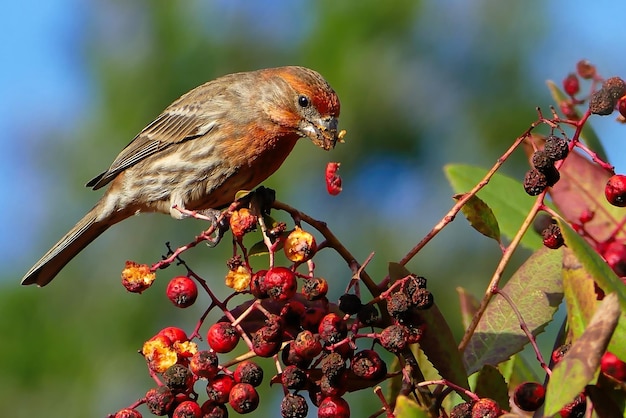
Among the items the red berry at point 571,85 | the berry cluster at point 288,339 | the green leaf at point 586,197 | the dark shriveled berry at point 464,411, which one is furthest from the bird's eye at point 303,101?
the dark shriveled berry at point 464,411

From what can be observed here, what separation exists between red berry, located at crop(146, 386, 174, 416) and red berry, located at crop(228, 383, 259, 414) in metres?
0.14

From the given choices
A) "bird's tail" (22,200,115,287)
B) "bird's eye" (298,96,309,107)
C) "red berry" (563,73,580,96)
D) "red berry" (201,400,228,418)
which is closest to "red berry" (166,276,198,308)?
"red berry" (201,400,228,418)

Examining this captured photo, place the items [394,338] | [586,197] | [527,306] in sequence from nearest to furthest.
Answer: [394,338] < [527,306] < [586,197]

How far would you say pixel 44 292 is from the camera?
19.8 ft

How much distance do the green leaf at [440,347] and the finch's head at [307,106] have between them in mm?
2338

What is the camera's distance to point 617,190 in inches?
86.4

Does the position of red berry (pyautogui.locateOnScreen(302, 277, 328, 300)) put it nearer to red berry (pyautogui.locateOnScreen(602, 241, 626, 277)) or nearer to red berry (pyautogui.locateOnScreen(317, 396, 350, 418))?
red berry (pyautogui.locateOnScreen(317, 396, 350, 418))

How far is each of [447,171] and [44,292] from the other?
12.0 ft

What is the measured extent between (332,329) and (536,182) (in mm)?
577

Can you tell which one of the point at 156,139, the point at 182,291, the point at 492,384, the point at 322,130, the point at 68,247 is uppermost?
the point at 156,139

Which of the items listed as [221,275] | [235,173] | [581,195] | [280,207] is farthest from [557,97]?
[221,275]

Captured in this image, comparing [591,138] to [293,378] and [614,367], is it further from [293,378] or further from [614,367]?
[293,378]

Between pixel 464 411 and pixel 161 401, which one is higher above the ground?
pixel 161 401

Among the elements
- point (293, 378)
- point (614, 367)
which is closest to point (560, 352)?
point (614, 367)
